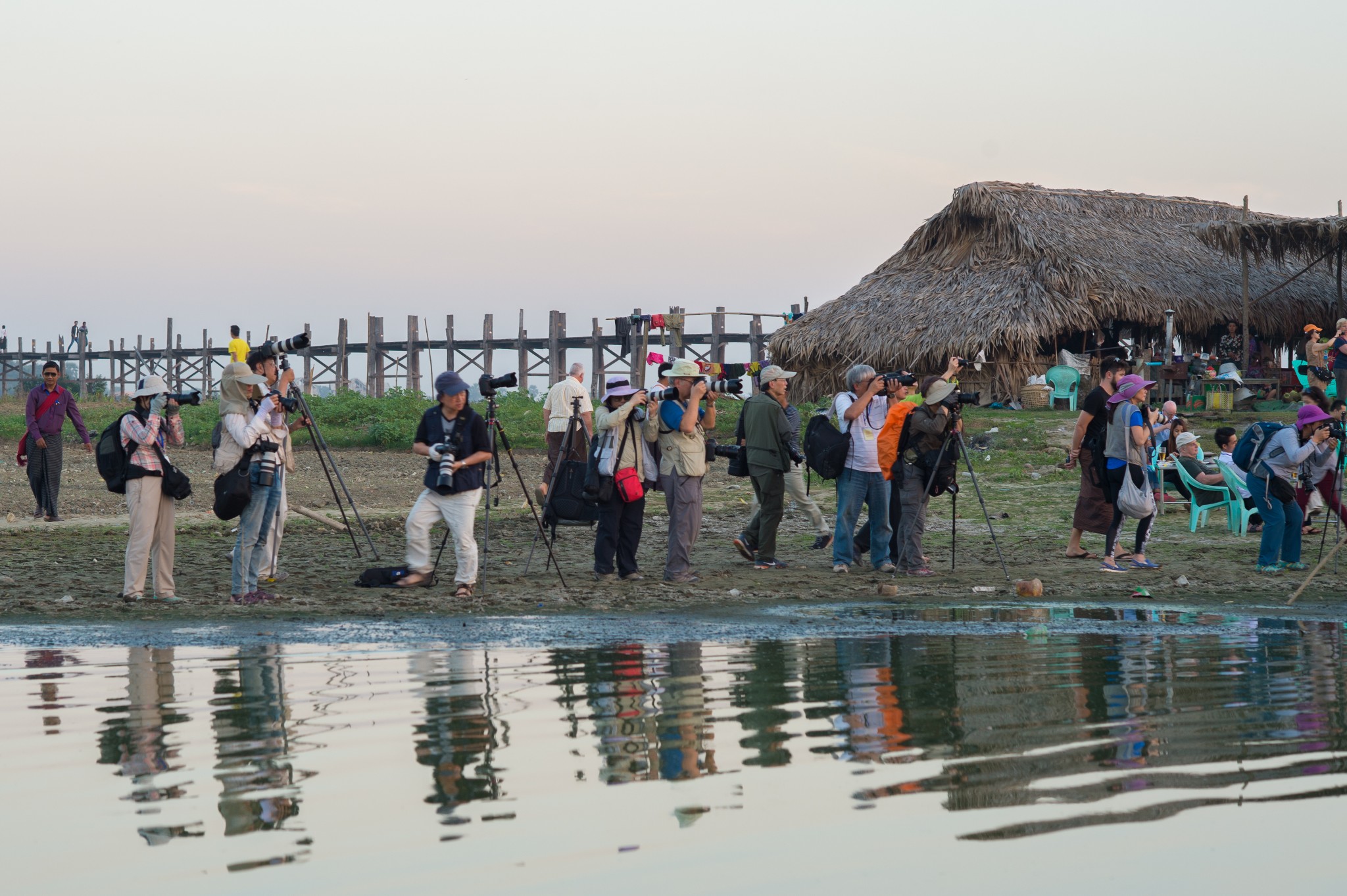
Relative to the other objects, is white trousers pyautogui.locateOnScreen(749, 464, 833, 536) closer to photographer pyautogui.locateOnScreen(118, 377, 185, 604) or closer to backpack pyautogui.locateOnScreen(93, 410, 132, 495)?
photographer pyautogui.locateOnScreen(118, 377, 185, 604)

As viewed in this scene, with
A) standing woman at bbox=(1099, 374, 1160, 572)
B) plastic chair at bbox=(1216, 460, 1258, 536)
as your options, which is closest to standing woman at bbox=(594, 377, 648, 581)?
standing woman at bbox=(1099, 374, 1160, 572)

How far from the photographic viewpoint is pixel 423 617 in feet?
29.1

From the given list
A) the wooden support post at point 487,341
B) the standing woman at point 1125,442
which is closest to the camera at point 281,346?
the standing woman at point 1125,442

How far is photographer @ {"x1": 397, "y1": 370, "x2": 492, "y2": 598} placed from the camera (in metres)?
9.38

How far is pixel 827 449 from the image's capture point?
10828 mm

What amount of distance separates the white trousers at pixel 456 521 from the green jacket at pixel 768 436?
7.93 feet

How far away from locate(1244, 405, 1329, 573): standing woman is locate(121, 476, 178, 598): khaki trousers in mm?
8285

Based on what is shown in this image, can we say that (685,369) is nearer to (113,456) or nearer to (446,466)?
(446,466)

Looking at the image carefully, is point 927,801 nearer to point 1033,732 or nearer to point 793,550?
point 1033,732

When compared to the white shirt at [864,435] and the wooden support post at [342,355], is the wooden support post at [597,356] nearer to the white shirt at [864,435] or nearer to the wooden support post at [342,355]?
the wooden support post at [342,355]

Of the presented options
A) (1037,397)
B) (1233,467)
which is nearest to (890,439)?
(1233,467)

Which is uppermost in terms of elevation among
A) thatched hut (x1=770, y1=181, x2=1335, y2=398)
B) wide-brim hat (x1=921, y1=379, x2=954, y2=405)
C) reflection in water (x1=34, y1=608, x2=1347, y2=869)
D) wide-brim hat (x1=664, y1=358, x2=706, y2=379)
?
thatched hut (x1=770, y1=181, x2=1335, y2=398)

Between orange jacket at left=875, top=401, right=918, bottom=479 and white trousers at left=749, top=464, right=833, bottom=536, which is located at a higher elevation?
orange jacket at left=875, top=401, right=918, bottom=479

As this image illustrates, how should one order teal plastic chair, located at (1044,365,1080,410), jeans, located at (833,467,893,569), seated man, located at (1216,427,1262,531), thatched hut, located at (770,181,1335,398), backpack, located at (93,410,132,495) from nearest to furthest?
backpack, located at (93,410,132,495), jeans, located at (833,467,893,569), seated man, located at (1216,427,1262,531), teal plastic chair, located at (1044,365,1080,410), thatched hut, located at (770,181,1335,398)
